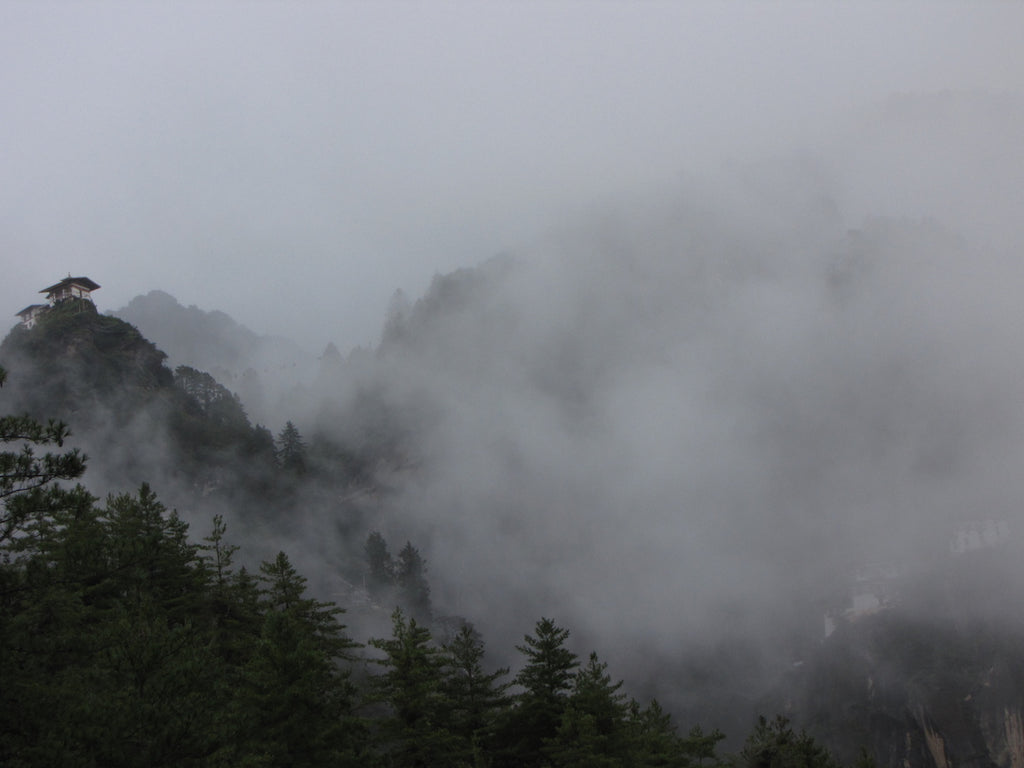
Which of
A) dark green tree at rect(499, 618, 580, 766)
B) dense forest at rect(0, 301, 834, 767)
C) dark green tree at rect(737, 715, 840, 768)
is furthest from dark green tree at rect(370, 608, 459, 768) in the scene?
dark green tree at rect(737, 715, 840, 768)

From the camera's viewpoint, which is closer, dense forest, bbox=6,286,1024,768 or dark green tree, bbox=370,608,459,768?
dense forest, bbox=6,286,1024,768

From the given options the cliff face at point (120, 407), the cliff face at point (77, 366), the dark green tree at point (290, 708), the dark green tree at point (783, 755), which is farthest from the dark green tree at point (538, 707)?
the cliff face at point (77, 366)

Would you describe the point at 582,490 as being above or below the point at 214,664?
above

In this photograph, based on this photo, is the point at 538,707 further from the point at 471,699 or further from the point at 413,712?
the point at 413,712

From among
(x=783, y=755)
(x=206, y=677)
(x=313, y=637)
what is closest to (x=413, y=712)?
(x=313, y=637)

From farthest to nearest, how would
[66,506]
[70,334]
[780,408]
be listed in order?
[780,408], [70,334], [66,506]

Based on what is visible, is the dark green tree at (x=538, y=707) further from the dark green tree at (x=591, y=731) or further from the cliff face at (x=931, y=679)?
the cliff face at (x=931, y=679)

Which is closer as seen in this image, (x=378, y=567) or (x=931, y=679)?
(x=931, y=679)

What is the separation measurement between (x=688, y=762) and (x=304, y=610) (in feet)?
57.2

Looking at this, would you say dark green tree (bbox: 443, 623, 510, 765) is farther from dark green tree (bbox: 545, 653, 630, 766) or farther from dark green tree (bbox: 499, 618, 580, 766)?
dark green tree (bbox: 545, 653, 630, 766)

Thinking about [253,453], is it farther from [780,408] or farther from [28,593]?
[780,408]

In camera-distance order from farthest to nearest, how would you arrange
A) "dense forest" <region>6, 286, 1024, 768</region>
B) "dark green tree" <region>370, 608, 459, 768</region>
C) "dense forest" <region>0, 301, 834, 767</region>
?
"dark green tree" <region>370, 608, 459, 768</region>
"dense forest" <region>6, 286, 1024, 768</region>
"dense forest" <region>0, 301, 834, 767</region>

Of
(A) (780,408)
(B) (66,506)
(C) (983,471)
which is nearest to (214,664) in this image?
(B) (66,506)

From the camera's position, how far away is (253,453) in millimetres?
98250
